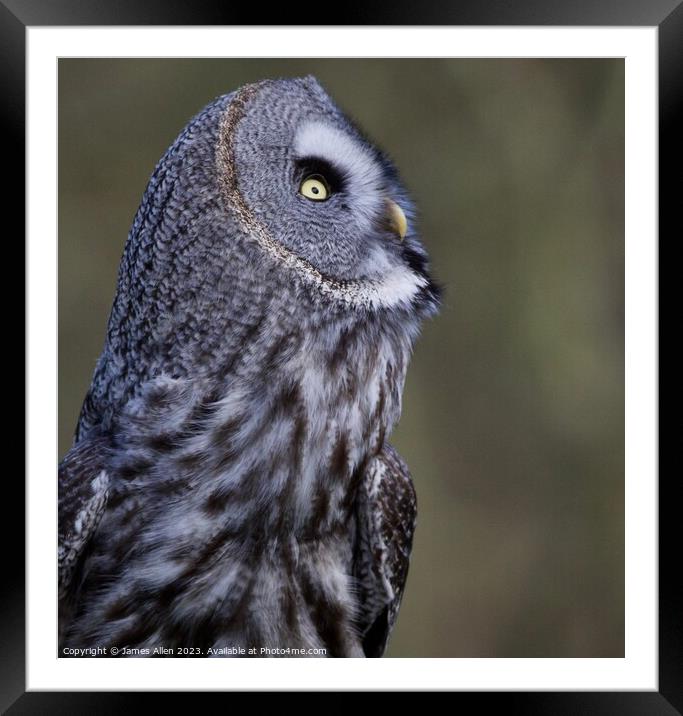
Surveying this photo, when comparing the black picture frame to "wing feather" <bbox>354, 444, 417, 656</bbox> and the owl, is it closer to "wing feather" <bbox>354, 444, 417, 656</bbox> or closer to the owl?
the owl

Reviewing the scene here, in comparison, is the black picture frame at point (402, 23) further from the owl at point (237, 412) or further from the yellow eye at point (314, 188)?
the yellow eye at point (314, 188)

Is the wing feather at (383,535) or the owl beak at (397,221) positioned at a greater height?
the owl beak at (397,221)

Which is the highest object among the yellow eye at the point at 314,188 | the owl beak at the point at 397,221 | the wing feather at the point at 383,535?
the yellow eye at the point at 314,188

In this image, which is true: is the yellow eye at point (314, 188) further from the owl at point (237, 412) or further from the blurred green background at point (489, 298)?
the blurred green background at point (489, 298)

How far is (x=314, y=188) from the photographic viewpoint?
1.58 meters

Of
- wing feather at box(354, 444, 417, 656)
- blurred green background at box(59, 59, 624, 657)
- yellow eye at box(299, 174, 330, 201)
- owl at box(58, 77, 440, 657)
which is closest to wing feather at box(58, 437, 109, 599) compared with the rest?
owl at box(58, 77, 440, 657)

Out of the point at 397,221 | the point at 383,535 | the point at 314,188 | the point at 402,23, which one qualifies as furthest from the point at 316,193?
the point at 383,535

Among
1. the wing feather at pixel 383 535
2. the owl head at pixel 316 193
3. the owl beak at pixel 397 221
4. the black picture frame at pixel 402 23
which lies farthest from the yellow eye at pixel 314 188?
the wing feather at pixel 383 535

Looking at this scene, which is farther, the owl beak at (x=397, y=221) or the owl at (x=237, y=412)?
the owl beak at (x=397, y=221)

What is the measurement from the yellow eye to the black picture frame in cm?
28

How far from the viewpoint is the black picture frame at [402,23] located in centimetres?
142

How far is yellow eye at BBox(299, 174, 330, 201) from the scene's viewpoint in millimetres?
1567

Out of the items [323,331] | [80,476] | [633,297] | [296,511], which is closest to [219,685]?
[296,511]

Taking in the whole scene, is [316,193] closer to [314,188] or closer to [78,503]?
[314,188]
